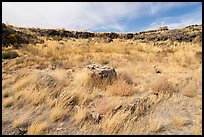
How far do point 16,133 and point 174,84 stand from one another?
5.81 meters

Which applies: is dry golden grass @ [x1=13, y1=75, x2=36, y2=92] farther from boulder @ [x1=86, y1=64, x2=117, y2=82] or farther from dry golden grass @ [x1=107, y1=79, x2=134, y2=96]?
dry golden grass @ [x1=107, y1=79, x2=134, y2=96]

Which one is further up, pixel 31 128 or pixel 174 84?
pixel 174 84

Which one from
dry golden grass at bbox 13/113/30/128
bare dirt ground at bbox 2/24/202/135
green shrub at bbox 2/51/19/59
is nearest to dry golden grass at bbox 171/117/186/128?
bare dirt ground at bbox 2/24/202/135

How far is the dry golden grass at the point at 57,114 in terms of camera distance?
5837 millimetres

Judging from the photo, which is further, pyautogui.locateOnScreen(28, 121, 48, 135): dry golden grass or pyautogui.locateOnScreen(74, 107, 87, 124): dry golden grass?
pyautogui.locateOnScreen(74, 107, 87, 124): dry golden grass

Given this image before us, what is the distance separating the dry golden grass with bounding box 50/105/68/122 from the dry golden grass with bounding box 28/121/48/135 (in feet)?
1.32

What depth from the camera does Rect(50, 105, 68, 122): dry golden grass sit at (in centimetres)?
584

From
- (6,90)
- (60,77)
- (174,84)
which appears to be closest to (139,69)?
(174,84)

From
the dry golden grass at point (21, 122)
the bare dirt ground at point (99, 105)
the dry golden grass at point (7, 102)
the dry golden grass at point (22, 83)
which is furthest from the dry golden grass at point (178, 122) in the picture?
the dry golden grass at point (22, 83)

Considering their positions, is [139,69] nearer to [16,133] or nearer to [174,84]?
[174,84]

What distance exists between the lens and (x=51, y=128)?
5.42 metres

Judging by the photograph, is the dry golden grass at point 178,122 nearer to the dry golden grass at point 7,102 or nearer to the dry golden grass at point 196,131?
the dry golden grass at point 196,131

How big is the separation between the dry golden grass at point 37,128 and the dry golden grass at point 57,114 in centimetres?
40

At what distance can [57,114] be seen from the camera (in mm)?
5938
